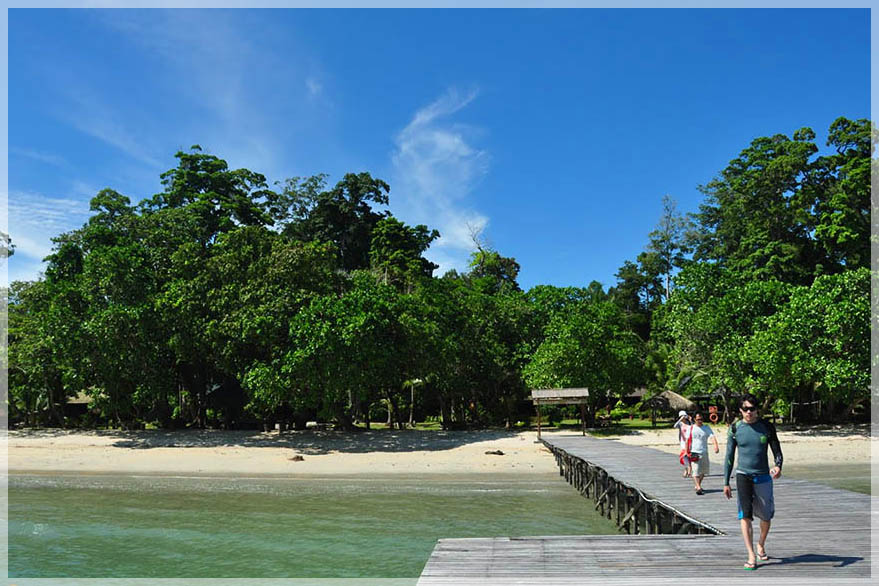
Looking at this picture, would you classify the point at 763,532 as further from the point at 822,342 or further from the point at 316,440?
the point at 316,440

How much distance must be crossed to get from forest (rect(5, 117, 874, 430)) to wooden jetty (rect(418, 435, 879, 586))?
1772 cm

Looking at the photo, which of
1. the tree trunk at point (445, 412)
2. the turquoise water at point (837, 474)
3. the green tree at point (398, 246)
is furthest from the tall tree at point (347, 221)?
the turquoise water at point (837, 474)

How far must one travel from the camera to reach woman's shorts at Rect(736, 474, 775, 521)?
6.97 m

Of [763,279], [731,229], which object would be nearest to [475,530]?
[763,279]

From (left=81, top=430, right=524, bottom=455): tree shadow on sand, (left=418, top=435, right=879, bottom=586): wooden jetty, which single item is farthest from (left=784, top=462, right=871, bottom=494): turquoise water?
(left=81, top=430, right=524, bottom=455): tree shadow on sand

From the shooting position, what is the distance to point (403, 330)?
95.0 ft

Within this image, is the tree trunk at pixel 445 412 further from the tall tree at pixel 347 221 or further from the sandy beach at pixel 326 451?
the tall tree at pixel 347 221

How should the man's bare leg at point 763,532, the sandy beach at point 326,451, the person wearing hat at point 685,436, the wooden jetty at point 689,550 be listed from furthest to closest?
the sandy beach at point 326,451 → the person wearing hat at point 685,436 → the man's bare leg at point 763,532 → the wooden jetty at point 689,550

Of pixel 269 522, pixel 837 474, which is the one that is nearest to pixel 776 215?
pixel 837 474

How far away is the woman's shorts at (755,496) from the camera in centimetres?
697

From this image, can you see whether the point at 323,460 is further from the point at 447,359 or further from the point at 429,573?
the point at 429,573

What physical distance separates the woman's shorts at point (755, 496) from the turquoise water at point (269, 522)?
218 inches

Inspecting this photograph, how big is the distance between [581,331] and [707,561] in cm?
2369

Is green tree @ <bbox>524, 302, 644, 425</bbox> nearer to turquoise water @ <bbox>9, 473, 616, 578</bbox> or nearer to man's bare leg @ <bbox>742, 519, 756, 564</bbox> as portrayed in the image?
turquoise water @ <bbox>9, 473, 616, 578</bbox>
